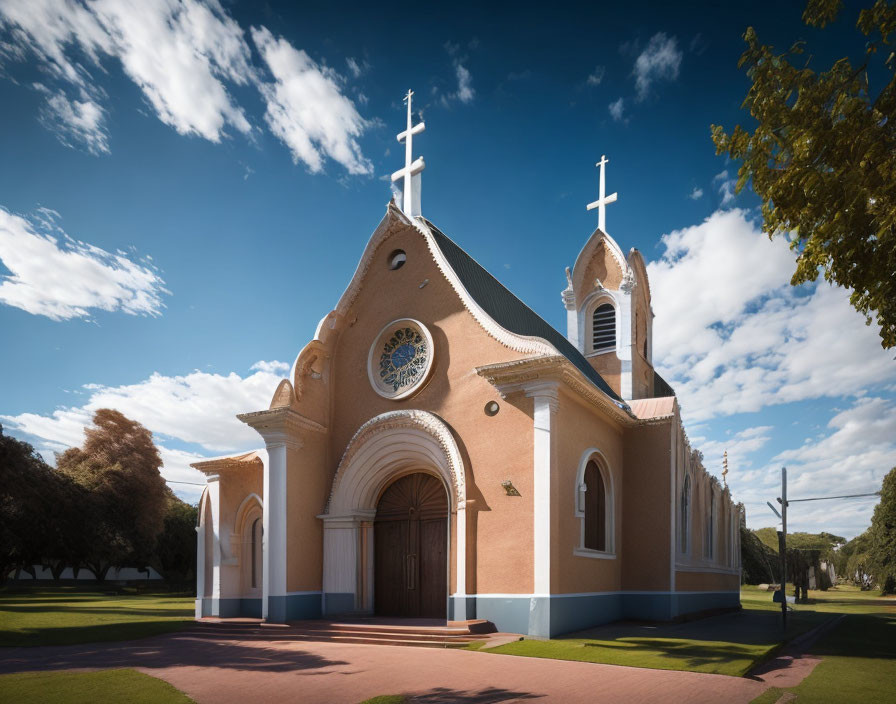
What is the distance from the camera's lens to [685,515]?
20016mm

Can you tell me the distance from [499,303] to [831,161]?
1222 cm

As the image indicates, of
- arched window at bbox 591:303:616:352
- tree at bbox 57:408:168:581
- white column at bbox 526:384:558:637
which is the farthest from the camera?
tree at bbox 57:408:168:581

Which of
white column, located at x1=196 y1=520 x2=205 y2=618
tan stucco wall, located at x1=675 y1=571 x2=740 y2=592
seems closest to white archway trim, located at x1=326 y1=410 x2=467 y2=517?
white column, located at x1=196 y1=520 x2=205 y2=618

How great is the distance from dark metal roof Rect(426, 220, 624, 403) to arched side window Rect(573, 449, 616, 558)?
2304 millimetres

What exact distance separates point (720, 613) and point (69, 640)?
64.3ft

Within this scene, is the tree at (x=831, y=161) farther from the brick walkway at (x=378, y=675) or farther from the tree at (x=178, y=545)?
the tree at (x=178, y=545)

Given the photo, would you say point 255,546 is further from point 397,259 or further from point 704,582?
point 704,582

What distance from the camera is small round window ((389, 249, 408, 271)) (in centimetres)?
1831

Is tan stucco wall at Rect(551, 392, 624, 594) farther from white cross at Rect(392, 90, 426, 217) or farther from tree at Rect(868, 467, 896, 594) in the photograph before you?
tree at Rect(868, 467, 896, 594)

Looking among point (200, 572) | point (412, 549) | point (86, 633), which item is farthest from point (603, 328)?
point (86, 633)

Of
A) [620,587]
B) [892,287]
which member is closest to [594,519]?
[620,587]

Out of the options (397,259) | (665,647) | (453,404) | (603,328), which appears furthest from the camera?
(603,328)

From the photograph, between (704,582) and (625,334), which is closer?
(704,582)

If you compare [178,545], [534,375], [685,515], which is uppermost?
[534,375]
